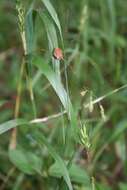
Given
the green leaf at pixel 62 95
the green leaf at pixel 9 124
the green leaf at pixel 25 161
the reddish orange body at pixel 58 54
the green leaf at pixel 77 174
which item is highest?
the reddish orange body at pixel 58 54

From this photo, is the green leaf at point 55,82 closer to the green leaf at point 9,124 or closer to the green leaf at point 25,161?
the green leaf at point 9,124

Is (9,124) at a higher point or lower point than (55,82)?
lower

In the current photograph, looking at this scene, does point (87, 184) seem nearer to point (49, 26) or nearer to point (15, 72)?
point (49, 26)

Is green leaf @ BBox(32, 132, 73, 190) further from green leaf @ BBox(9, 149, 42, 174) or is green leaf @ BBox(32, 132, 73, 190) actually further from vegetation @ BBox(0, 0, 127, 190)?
green leaf @ BBox(9, 149, 42, 174)

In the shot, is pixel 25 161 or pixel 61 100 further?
pixel 25 161

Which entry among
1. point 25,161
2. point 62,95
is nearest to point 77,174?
point 25,161

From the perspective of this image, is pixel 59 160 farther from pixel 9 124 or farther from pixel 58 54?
pixel 58 54

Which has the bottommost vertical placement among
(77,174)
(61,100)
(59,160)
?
(77,174)

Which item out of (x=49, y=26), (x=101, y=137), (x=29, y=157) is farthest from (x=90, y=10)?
(x=49, y=26)

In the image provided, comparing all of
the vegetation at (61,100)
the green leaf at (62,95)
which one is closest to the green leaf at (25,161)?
the vegetation at (61,100)
